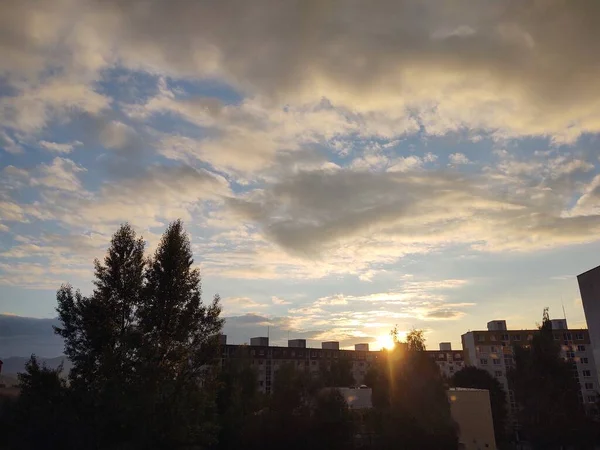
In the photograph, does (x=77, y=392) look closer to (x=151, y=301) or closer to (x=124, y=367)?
(x=124, y=367)

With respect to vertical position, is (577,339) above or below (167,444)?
above

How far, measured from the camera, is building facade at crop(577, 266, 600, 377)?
33281mm

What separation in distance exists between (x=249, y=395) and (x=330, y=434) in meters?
13.7

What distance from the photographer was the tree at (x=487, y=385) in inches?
3208

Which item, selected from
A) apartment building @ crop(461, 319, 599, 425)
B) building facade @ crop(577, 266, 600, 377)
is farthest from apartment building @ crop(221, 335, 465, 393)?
building facade @ crop(577, 266, 600, 377)

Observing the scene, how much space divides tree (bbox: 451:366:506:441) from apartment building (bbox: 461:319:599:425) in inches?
843

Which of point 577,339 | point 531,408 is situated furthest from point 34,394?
point 577,339

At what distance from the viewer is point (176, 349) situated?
2900 cm

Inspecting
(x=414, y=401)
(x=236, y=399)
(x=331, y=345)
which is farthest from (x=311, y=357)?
(x=414, y=401)

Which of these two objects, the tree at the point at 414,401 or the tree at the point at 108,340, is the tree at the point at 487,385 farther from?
the tree at the point at 108,340

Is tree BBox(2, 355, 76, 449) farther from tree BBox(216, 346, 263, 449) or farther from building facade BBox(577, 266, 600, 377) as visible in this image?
building facade BBox(577, 266, 600, 377)

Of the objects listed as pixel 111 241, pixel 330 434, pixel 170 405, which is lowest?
pixel 330 434

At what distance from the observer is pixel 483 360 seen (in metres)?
118

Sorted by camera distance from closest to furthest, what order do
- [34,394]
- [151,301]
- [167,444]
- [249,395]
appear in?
Answer: [167,444], [34,394], [151,301], [249,395]
